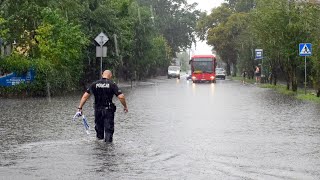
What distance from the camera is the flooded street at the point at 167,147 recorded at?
9.26 metres

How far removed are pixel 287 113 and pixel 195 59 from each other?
43141 mm

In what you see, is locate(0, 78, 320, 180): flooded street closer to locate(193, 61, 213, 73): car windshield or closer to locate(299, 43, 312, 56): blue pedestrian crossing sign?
locate(299, 43, 312, 56): blue pedestrian crossing sign

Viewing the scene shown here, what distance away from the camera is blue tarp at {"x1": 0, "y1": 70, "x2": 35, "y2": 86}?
31.8 m

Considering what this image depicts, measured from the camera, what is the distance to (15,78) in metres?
32.2

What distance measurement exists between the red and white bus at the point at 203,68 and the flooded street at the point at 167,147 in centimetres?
4272

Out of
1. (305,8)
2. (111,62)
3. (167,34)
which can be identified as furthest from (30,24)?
(167,34)

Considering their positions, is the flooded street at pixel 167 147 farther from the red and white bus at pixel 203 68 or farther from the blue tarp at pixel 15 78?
the red and white bus at pixel 203 68

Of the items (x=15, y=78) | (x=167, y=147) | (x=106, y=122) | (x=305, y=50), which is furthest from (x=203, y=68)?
(x=167, y=147)

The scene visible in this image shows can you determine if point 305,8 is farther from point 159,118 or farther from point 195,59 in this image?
point 195,59

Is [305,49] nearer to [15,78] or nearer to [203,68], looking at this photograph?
[15,78]

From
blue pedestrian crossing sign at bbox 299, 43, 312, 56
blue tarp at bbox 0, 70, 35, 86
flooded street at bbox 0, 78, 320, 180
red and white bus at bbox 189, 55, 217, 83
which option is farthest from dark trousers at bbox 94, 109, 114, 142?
red and white bus at bbox 189, 55, 217, 83

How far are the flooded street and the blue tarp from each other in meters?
12.0

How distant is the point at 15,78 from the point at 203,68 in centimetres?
3309

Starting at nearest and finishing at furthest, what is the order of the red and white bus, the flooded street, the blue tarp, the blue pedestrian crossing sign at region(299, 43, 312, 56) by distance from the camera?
the flooded street
the blue pedestrian crossing sign at region(299, 43, 312, 56)
the blue tarp
the red and white bus
